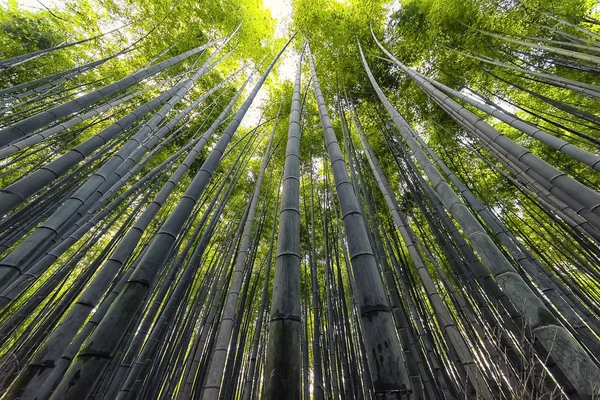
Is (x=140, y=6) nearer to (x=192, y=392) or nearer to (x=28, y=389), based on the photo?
(x=28, y=389)

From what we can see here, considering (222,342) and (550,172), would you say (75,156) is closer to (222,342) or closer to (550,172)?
(222,342)

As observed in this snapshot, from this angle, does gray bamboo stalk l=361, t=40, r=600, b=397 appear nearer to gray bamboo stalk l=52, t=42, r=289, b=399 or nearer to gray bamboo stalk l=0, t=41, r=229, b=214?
gray bamboo stalk l=52, t=42, r=289, b=399

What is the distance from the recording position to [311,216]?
3939mm

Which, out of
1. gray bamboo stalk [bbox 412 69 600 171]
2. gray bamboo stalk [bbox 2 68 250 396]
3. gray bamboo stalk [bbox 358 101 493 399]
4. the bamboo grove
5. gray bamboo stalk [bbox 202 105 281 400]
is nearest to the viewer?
the bamboo grove

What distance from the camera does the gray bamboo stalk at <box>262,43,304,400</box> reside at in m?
0.82

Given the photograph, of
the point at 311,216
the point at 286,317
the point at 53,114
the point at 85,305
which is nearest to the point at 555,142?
the point at 286,317

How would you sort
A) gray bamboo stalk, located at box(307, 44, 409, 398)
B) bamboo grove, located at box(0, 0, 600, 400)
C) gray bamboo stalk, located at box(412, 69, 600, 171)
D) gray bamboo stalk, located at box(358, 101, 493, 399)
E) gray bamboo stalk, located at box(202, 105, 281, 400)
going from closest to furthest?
gray bamboo stalk, located at box(307, 44, 409, 398) < bamboo grove, located at box(0, 0, 600, 400) < gray bamboo stalk, located at box(412, 69, 600, 171) < gray bamboo stalk, located at box(358, 101, 493, 399) < gray bamboo stalk, located at box(202, 105, 281, 400)

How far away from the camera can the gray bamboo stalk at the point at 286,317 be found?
82 cm

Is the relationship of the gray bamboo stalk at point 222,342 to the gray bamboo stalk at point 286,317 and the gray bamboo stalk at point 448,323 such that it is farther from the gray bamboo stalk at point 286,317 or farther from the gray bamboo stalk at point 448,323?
the gray bamboo stalk at point 448,323

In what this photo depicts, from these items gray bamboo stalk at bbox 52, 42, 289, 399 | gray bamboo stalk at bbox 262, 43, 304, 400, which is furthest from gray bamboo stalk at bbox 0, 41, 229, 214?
gray bamboo stalk at bbox 262, 43, 304, 400

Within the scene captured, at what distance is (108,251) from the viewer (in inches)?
129

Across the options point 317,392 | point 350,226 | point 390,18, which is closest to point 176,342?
point 317,392

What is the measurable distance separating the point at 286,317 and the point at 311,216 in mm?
2994

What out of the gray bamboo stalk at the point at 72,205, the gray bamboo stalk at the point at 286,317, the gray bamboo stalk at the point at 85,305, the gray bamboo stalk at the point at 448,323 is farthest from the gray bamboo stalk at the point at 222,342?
the gray bamboo stalk at the point at 448,323
